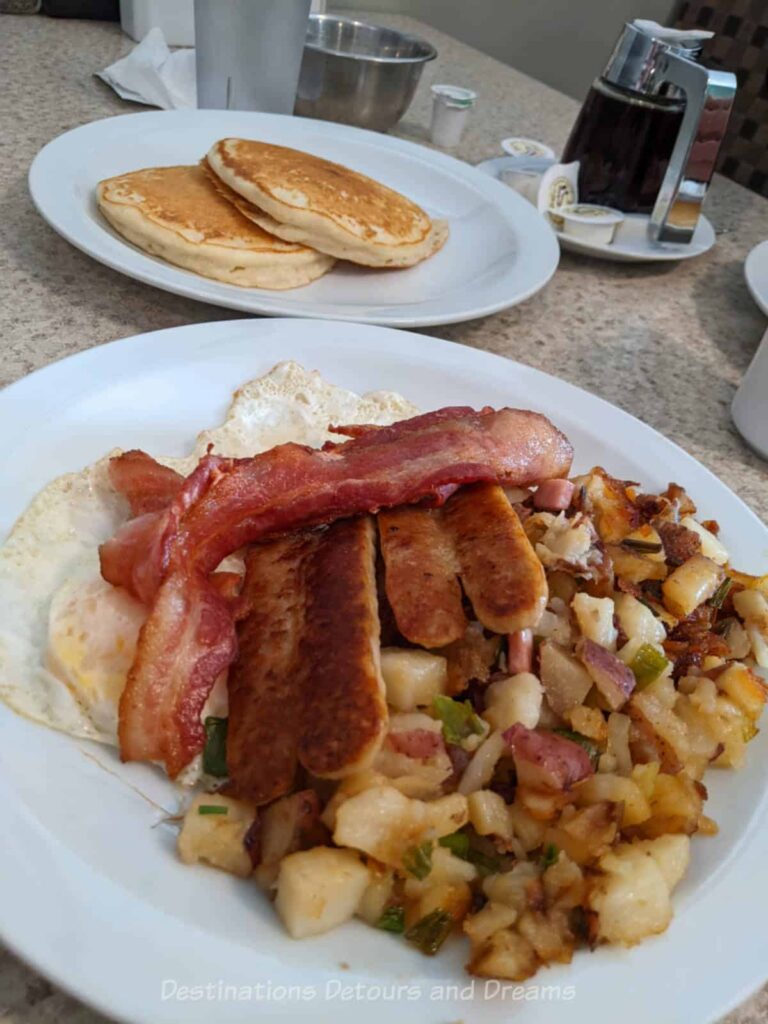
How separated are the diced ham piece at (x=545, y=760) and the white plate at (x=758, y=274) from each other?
1650 millimetres

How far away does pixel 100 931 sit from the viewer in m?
0.72

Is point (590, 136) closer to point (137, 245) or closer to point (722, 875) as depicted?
point (137, 245)

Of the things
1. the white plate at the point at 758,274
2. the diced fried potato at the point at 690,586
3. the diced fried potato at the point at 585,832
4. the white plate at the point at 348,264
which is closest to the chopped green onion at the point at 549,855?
the diced fried potato at the point at 585,832

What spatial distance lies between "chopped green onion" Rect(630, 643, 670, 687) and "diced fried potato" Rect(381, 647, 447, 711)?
260mm

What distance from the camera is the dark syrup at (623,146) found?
2.40m

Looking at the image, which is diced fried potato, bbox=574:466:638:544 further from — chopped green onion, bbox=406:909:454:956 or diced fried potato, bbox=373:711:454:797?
chopped green onion, bbox=406:909:454:956

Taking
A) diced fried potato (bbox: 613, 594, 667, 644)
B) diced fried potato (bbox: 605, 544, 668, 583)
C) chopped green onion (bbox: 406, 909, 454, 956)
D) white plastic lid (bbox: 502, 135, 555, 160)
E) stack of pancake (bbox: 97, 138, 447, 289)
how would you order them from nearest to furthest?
1. chopped green onion (bbox: 406, 909, 454, 956)
2. diced fried potato (bbox: 613, 594, 667, 644)
3. diced fried potato (bbox: 605, 544, 668, 583)
4. stack of pancake (bbox: 97, 138, 447, 289)
5. white plastic lid (bbox: 502, 135, 555, 160)

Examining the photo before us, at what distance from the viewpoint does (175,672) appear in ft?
3.18

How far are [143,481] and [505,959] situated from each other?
0.78 meters

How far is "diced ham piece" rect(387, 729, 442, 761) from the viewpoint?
93cm

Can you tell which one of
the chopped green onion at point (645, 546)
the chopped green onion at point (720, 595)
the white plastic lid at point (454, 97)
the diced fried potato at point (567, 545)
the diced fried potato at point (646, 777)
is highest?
the white plastic lid at point (454, 97)

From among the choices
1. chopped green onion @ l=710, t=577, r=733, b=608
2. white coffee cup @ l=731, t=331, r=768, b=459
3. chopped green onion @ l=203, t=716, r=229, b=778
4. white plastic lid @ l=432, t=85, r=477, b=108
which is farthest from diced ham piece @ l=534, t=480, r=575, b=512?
white plastic lid @ l=432, t=85, r=477, b=108

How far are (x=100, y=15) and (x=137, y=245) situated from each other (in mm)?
2387

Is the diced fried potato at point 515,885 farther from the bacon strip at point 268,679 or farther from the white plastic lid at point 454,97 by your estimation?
the white plastic lid at point 454,97
